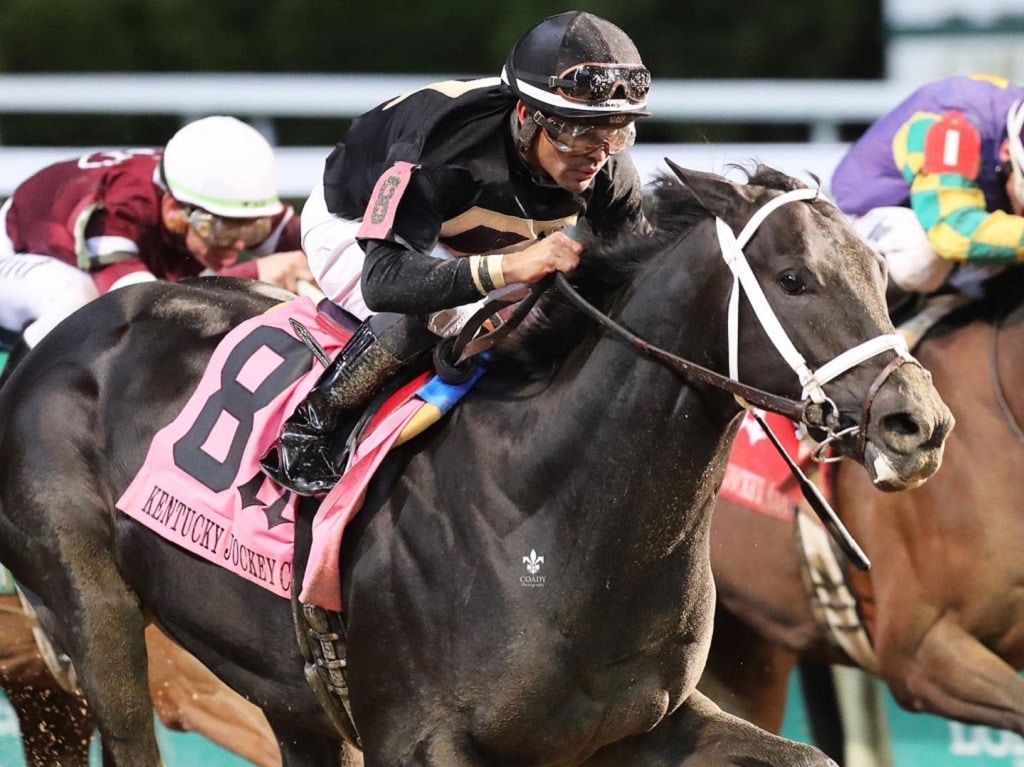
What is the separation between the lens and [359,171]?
4.37 m

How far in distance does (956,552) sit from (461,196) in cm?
220

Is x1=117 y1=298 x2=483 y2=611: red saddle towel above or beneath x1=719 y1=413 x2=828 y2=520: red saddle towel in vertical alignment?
above

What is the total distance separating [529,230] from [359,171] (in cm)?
43

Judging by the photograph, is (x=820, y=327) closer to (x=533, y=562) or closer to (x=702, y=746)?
(x=533, y=562)

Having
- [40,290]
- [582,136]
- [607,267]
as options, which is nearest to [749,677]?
[40,290]

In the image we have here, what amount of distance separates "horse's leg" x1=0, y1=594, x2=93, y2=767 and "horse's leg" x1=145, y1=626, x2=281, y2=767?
46 centimetres

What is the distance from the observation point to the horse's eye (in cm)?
355

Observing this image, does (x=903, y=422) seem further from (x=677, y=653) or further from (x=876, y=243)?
(x=876, y=243)

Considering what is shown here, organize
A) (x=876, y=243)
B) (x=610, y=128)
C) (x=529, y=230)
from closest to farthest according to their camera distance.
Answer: (x=610, y=128) < (x=529, y=230) < (x=876, y=243)

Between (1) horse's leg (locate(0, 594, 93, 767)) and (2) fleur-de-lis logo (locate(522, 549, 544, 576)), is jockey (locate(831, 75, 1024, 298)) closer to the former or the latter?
(2) fleur-de-lis logo (locate(522, 549, 544, 576))

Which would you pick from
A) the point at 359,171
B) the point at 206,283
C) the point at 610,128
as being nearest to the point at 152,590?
the point at 206,283

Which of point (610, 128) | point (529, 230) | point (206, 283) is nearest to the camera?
point (610, 128)

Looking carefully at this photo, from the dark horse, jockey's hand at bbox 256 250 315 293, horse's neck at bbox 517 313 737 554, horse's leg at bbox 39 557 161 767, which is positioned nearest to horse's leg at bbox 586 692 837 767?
the dark horse

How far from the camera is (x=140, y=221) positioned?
613 cm
